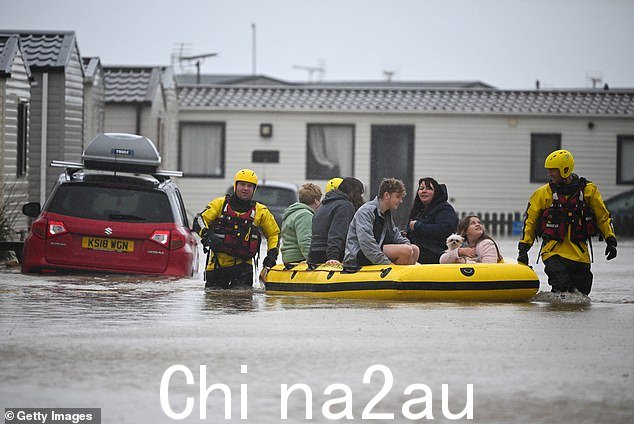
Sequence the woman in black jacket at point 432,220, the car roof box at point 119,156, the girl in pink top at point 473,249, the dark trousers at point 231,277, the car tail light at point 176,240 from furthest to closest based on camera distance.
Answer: the car roof box at point 119,156, the car tail light at point 176,240, the dark trousers at point 231,277, the woman in black jacket at point 432,220, the girl in pink top at point 473,249

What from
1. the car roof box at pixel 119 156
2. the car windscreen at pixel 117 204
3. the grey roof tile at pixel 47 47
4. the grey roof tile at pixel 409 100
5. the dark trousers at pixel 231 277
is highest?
the grey roof tile at pixel 47 47

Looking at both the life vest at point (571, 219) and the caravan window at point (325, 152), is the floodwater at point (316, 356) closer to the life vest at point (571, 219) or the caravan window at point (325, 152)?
the life vest at point (571, 219)

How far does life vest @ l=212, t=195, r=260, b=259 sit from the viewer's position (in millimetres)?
15688

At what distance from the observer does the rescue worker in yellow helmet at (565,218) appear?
48.1 feet

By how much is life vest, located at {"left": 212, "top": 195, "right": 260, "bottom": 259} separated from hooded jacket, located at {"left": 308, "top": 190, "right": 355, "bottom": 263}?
0.75 metres

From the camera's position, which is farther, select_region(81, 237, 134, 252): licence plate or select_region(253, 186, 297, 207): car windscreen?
select_region(253, 186, 297, 207): car windscreen

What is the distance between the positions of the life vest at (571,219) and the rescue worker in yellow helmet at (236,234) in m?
3.12

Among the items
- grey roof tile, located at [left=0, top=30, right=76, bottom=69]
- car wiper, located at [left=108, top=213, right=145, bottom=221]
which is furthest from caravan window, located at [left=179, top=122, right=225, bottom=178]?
car wiper, located at [left=108, top=213, right=145, bottom=221]

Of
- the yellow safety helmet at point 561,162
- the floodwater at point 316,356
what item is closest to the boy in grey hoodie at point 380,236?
the floodwater at point 316,356

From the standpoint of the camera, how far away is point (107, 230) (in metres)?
16.7

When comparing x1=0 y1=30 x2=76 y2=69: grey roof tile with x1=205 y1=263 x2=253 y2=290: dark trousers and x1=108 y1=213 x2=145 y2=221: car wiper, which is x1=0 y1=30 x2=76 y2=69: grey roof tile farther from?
x1=205 y1=263 x2=253 y2=290: dark trousers

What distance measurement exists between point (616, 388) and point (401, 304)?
545 cm

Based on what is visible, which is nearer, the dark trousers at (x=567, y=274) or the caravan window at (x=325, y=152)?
the dark trousers at (x=567, y=274)

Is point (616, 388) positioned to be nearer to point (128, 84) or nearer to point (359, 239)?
point (359, 239)
